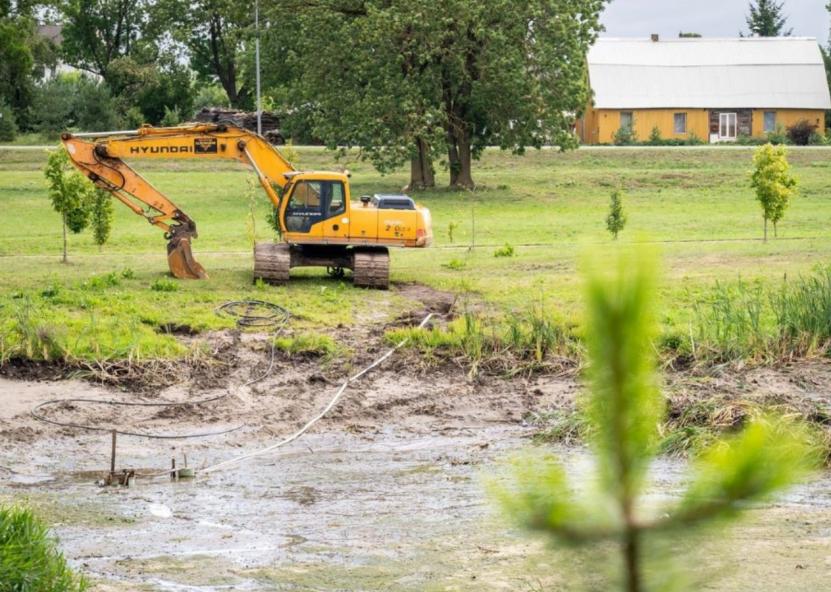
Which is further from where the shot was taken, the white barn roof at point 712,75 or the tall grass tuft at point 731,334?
the white barn roof at point 712,75

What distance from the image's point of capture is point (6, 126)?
63.1m

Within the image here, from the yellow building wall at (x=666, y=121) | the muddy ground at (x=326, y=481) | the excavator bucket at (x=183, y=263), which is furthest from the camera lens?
the yellow building wall at (x=666, y=121)

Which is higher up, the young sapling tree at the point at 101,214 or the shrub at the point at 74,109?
the shrub at the point at 74,109

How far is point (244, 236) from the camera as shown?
3622cm

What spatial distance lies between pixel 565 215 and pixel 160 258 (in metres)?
17.2

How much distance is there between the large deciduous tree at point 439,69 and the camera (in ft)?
145

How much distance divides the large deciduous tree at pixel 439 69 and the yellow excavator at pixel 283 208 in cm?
1872

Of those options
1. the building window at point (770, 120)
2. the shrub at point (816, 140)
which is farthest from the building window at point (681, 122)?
the shrub at point (816, 140)

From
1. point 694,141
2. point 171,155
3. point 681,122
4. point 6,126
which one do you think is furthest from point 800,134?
point 171,155

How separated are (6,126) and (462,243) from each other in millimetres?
34499

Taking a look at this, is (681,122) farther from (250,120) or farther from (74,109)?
(74,109)

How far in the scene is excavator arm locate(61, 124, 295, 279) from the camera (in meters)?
24.8

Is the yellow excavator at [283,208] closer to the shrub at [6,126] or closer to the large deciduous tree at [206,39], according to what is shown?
the shrub at [6,126]

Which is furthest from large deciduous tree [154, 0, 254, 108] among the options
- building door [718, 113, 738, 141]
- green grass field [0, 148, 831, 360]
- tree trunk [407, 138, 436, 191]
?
tree trunk [407, 138, 436, 191]
